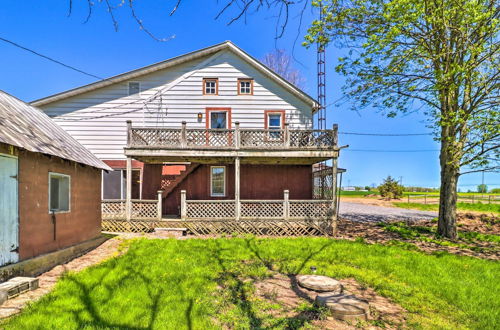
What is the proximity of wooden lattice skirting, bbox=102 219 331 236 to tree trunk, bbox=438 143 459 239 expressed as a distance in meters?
5.40

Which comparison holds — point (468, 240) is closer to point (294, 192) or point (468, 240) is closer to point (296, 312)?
point (294, 192)

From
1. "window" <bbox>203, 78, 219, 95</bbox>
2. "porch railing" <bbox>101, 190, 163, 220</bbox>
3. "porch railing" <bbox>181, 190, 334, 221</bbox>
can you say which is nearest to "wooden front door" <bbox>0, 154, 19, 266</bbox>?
"porch railing" <bbox>101, 190, 163, 220</bbox>

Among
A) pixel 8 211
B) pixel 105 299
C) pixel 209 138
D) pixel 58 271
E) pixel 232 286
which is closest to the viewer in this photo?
pixel 105 299

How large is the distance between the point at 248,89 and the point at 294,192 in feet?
21.6

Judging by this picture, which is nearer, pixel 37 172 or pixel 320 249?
pixel 37 172

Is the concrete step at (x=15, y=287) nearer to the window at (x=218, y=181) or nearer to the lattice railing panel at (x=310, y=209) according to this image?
the lattice railing panel at (x=310, y=209)

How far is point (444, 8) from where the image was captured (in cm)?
990

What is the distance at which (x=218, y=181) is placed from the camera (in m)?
14.6

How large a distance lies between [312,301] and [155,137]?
9853 mm

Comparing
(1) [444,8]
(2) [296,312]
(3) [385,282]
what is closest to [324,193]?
(3) [385,282]

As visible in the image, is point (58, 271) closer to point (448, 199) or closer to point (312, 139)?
point (312, 139)

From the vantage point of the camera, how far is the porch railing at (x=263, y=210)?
38.3 feet

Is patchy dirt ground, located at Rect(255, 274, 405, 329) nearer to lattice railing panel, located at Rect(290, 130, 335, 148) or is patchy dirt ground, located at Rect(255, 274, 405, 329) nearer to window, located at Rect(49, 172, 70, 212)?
window, located at Rect(49, 172, 70, 212)

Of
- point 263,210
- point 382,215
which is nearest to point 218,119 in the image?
point 263,210
